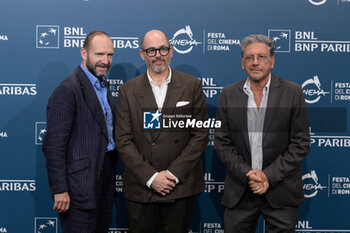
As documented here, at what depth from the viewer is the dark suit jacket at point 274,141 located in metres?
2.54

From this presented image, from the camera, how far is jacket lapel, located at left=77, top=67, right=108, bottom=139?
2.63 m

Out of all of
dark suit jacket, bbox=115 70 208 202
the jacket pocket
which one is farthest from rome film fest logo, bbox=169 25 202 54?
the jacket pocket

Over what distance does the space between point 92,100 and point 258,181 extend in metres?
1.24

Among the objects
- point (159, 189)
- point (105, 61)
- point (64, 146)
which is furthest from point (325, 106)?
point (64, 146)

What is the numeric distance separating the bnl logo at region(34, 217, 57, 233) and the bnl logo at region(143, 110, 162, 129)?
159cm

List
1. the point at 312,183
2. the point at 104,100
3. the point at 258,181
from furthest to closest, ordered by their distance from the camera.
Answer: the point at 312,183 → the point at 104,100 → the point at 258,181

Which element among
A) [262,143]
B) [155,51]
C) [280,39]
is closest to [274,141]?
[262,143]

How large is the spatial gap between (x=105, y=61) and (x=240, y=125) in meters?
1.05

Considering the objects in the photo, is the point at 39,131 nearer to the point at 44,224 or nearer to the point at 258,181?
the point at 44,224

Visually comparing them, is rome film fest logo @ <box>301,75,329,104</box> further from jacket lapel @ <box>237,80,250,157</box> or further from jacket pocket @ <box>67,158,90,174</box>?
jacket pocket @ <box>67,158,90,174</box>

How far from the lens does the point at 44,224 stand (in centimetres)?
361

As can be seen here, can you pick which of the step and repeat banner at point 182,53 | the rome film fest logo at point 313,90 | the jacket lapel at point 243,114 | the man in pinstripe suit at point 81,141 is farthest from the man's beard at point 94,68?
the rome film fest logo at point 313,90

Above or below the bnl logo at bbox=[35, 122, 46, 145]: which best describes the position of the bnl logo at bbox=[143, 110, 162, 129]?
above

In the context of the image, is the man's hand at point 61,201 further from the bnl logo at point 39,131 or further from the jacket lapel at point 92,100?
the bnl logo at point 39,131
